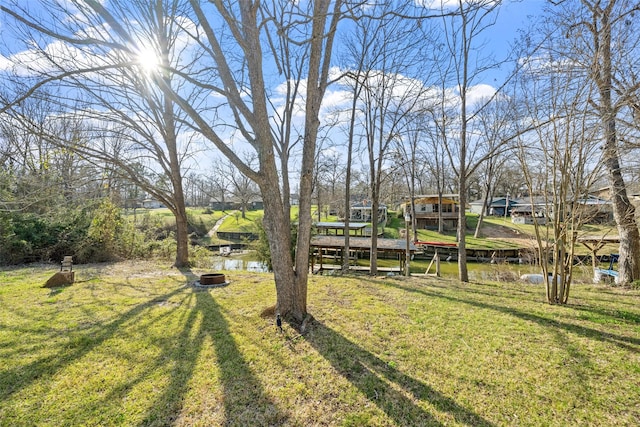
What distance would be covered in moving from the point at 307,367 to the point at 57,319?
4065 millimetres

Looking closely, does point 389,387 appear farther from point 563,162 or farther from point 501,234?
point 501,234

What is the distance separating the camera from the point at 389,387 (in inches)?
99.9

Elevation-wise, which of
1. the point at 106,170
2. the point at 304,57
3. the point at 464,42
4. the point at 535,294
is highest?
the point at 464,42

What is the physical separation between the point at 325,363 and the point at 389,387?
2.36 feet

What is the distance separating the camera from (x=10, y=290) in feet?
18.5

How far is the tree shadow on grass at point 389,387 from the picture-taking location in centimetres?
216

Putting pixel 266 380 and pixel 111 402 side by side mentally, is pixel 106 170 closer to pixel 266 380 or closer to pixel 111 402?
pixel 111 402

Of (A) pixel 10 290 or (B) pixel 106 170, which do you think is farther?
(B) pixel 106 170

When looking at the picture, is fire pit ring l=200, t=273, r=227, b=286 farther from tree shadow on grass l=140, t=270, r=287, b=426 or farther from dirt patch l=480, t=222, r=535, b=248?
dirt patch l=480, t=222, r=535, b=248

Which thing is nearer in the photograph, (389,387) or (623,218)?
(389,387)

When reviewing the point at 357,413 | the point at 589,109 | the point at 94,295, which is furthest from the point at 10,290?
→ the point at 589,109

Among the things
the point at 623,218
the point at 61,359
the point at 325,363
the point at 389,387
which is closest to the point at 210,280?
the point at 61,359

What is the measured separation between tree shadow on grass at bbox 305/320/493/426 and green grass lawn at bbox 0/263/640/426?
0.5 inches

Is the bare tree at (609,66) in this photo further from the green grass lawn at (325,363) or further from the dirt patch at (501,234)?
the dirt patch at (501,234)
